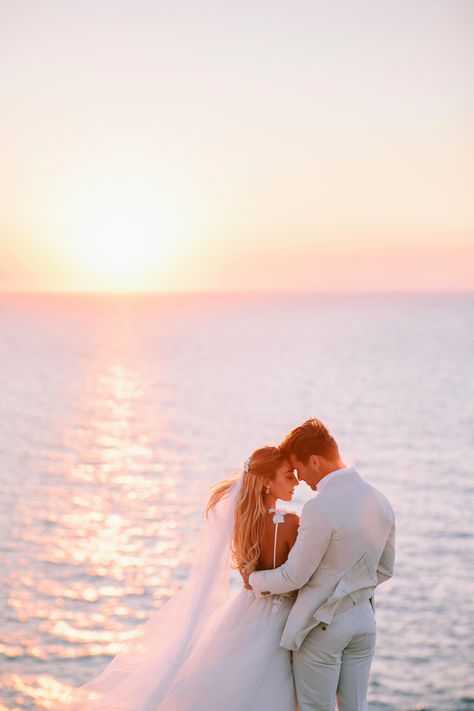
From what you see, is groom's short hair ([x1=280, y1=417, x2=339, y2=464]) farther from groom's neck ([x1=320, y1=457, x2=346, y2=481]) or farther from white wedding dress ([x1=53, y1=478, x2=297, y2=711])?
white wedding dress ([x1=53, y1=478, x2=297, y2=711])

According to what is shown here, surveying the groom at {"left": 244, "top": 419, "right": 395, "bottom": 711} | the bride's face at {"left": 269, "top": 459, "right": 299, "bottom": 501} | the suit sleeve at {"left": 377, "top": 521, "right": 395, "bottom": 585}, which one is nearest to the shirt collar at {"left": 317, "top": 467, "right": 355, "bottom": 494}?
the groom at {"left": 244, "top": 419, "right": 395, "bottom": 711}

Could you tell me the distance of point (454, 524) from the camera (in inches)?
1296

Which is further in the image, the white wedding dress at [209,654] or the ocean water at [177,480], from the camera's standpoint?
the ocean water at [177,480]

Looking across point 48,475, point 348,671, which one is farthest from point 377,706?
point 48,475

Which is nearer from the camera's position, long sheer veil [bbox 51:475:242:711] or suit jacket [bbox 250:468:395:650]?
suit jacket [bbox 250:468:395:650]

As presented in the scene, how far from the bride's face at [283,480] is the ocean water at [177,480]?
218 cm

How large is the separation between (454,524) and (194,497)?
35.8ft

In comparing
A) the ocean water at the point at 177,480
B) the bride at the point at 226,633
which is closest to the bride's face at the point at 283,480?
the bride at the point at 226,633

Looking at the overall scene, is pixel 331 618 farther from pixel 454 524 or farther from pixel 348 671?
pixel 454 524

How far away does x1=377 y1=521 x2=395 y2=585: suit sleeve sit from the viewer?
5047mm

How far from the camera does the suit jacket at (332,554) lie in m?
4.73

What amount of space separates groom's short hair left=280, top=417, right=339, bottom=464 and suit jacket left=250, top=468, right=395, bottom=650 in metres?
0.15

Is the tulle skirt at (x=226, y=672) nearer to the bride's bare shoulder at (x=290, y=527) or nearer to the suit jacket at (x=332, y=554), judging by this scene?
the suit jacket at (x=332, y=554)

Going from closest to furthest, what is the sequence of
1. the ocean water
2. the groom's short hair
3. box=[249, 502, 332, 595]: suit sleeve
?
box=[249, 502, 332, 595]: suit sleeve
the groom's short hair
the ocean water
